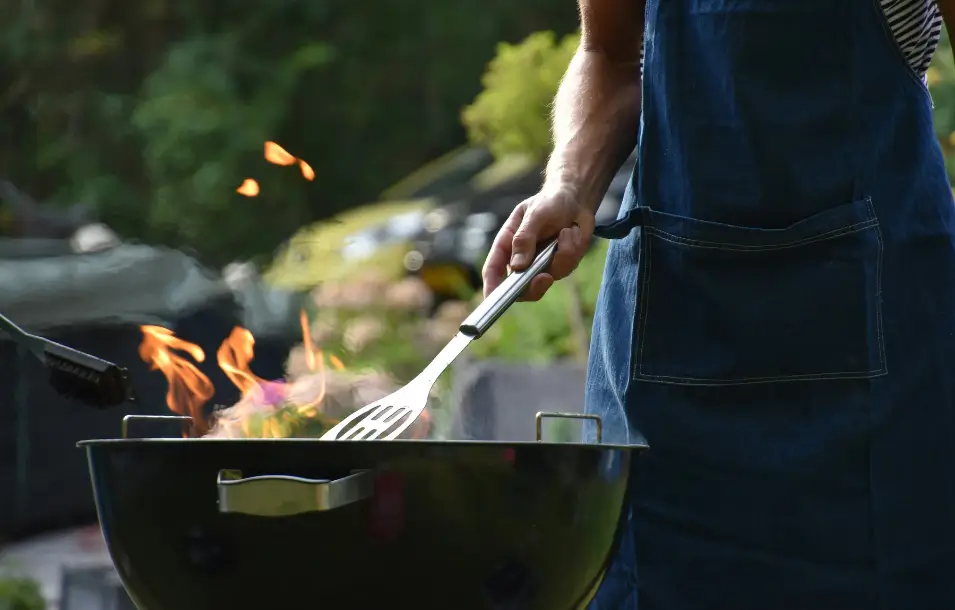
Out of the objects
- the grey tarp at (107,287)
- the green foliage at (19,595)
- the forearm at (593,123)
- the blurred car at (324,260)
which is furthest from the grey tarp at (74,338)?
the forearm at (593,123)

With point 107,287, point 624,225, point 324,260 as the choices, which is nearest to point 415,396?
point 624,225

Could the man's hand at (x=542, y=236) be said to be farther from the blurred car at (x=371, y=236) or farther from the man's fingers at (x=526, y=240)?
the blurred car at (x=371, y=236)

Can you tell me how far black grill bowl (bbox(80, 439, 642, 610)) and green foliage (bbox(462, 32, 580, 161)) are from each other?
173 inches

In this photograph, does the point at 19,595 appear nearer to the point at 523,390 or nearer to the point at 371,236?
the point at 523,390

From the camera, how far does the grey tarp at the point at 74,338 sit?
15.3ft

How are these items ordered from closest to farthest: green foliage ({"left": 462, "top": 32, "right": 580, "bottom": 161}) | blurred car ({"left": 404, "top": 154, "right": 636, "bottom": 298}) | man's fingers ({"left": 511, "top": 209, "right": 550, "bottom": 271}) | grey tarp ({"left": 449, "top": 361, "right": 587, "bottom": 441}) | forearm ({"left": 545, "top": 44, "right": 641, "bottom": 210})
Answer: man's fingers ({"left": 511, "top": 209, "right": 550, "bottom": 271}) < forearm ({"left": 545, "top": 44, "right": 641, "bottom": 210}) < grey tarp ({"left": 449, "top": 361, "right": 587, "bottom": 441}) < green foliage ({"left": 462, "top": 32, "right": 580, "bottom": 161}) < blurred car ({"left": 404, "top": 154, "right": 636, "bottom": 298})

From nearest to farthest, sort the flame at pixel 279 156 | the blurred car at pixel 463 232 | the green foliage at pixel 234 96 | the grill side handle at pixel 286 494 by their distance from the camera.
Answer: the grill side handle at pixel 286 494 < the flame at pixel 279 156 < the blurred car at pixel 463 232 < the green foliage at pixel 234 96

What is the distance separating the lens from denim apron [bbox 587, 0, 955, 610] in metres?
1.29

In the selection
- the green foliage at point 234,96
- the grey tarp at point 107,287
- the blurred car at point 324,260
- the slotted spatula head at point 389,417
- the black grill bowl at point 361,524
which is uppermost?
the green foliage at point 234,96

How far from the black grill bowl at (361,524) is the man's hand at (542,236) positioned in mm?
325

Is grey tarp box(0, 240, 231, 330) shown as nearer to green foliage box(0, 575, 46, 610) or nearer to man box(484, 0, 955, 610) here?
green foliage box(0, 575, 46, 610)

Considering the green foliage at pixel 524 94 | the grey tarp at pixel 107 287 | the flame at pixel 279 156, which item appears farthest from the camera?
the green foliage at pixel 524 94

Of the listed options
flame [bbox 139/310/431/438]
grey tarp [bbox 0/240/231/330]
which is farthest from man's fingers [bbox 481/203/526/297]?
grey tarp [bbox 0/240/231/330]

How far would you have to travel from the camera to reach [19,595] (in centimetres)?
317
